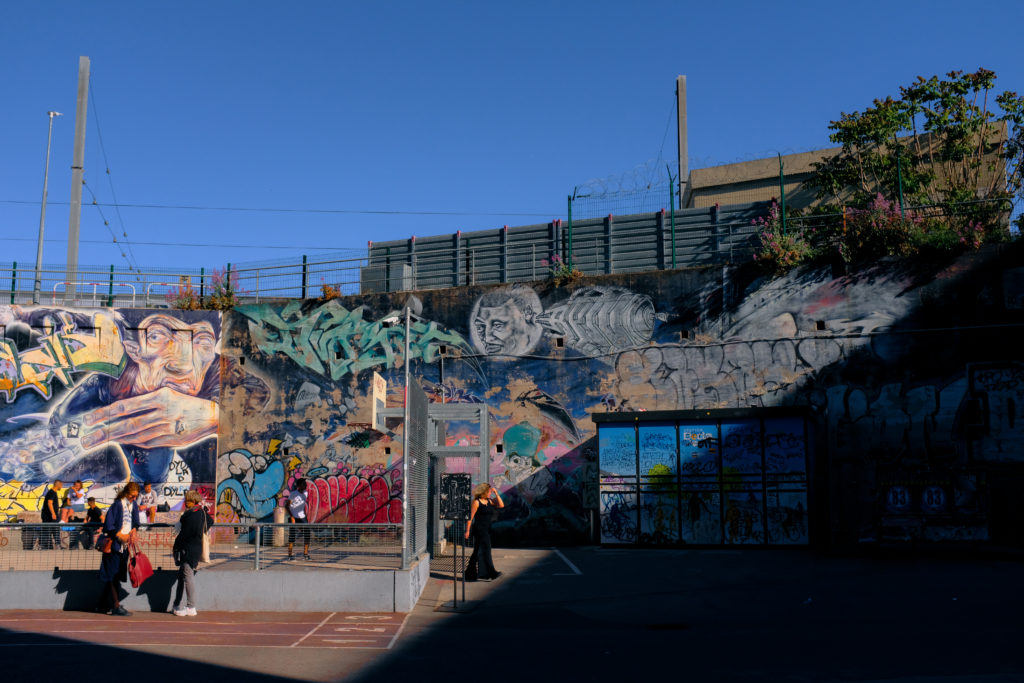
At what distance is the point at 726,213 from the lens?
82.1 feet

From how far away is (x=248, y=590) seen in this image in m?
13.1

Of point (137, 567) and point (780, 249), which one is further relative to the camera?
point (780, 249)

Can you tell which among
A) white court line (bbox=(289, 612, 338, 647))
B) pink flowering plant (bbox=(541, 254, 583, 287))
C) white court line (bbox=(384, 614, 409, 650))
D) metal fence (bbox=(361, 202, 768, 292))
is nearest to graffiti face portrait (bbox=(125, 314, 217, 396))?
metal fence (bbox=(361, 202, 768, 292))

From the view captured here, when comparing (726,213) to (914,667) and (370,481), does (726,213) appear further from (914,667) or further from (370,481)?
(914,667)

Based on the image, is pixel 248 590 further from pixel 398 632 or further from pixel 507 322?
pixel 507 322

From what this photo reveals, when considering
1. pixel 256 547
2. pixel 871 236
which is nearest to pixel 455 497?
pixel 256 547

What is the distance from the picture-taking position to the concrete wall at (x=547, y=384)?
2116 cm

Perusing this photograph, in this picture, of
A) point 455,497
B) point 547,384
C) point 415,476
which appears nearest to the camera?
point 455,497

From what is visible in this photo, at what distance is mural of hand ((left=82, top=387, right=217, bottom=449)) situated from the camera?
83.3 feet

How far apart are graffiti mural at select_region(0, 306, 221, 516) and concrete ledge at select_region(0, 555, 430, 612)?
11942 millimetres

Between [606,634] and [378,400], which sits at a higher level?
[378,400]

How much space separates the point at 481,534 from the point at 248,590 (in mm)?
4461

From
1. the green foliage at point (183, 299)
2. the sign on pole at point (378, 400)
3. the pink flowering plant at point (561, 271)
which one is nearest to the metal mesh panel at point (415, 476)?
the sign on pole at point (378, 400)

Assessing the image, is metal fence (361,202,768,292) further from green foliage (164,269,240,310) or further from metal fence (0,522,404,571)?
metal fence (0,522,404,571)
